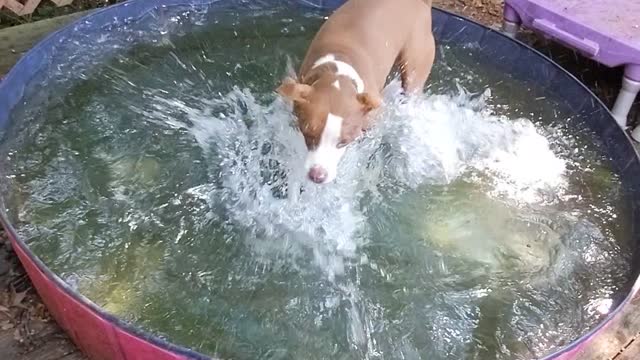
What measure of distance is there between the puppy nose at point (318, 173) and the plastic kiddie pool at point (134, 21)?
2.80 ft

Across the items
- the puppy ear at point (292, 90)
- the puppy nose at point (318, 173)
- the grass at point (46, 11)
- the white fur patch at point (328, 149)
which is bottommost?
the grass at point (46, 11)

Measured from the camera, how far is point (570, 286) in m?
3.12

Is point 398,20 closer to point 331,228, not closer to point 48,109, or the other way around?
point 331,228

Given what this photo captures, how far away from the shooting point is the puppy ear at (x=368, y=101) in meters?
2.92

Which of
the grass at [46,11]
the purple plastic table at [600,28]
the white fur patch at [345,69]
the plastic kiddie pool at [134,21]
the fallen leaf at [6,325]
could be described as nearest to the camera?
the plastic kiddie pool at [134,21]

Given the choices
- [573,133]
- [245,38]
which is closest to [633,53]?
[573,133]

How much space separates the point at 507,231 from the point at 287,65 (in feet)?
4.81

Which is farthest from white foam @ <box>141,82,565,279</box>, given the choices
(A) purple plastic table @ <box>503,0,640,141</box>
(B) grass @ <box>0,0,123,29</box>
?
(B) grass @ <box>0,0,123,29</box>

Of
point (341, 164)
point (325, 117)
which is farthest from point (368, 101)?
point (341, 164)

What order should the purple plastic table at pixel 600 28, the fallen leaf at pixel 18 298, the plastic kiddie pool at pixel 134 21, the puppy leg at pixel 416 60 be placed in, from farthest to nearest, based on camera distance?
1. the purple plastic table at pixel 600 28
2. the puppy leg at pixel 416 60
3. the fallen leaf at pixel 18 298
4. the plastic kiddie pool at pixel 134 21

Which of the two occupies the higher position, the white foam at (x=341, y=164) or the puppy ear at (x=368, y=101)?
the puppy ear at (x=368, y=101)

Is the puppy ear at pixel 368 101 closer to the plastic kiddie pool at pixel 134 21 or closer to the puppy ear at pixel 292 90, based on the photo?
the puppy ear at pixel 292 90

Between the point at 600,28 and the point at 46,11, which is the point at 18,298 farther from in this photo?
the point at 600,28

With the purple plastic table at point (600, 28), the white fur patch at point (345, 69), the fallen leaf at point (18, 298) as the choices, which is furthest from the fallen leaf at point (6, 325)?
the purple plastic table at point (600, 28)
